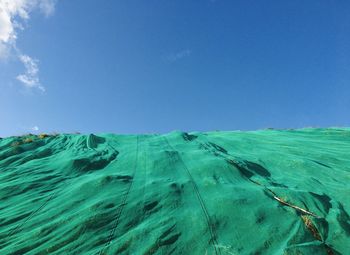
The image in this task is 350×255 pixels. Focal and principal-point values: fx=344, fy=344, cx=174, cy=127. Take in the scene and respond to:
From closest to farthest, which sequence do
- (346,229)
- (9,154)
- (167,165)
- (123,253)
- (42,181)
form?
1. (123,253)
2. (346,229)
3. (42,181)
4. (167,165)
5. (9,154)


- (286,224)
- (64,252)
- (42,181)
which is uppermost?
(42,181)

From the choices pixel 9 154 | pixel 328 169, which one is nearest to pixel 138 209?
pixel 328 169

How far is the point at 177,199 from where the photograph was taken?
14.5 feet

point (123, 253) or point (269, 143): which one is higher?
point (269, 143)

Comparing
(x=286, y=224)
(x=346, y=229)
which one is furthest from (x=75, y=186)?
(x=346, y=229)

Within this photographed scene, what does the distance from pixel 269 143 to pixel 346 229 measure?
10.8ft

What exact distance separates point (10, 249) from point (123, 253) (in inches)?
48.2

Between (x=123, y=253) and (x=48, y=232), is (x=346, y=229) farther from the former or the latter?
(x=48, y=232)

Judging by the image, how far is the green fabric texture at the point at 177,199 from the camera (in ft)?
12.0

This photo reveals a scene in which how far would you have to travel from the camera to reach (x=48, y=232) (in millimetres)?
3875

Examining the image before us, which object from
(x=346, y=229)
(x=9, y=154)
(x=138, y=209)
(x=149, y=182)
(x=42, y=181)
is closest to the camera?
(x=346, y=229)

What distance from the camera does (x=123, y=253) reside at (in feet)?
11.6

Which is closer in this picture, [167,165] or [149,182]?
[149,182]

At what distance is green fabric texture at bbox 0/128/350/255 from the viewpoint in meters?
3.65
